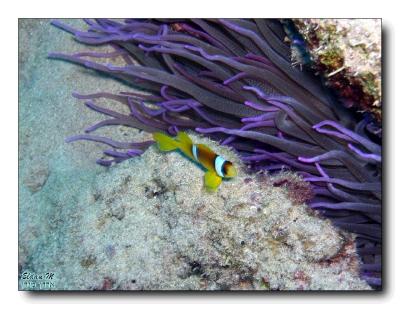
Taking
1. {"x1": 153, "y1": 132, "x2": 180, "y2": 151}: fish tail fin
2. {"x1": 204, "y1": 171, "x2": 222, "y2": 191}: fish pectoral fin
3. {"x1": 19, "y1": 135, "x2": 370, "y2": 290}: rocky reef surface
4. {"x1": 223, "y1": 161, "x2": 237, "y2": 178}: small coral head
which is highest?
{"x1": 153, "y1": 132, "x2": 180, "y2": 151}: fish tail fin

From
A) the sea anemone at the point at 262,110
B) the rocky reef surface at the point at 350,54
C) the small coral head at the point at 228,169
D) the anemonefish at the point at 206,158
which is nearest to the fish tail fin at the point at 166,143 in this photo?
the anemonefish at the point at 206,158

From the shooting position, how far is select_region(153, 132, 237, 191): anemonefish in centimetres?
192

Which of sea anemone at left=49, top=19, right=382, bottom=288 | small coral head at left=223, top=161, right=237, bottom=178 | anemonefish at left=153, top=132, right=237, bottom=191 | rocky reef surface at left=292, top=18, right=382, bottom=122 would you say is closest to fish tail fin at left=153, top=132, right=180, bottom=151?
anemonefish at left=153, top=132, right=237, bottom=191

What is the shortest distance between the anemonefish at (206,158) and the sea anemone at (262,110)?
255 millimetres

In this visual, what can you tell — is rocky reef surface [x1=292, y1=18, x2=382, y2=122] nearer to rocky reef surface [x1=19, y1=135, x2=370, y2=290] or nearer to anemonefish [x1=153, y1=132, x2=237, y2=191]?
rocky reef surface [x1=19, y1=135, x2=370, y2=290]

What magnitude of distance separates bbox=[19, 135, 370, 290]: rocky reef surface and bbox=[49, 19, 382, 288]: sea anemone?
5.0 inches

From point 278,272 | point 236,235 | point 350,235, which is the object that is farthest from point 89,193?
point 350,235

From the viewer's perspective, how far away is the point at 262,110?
221cm

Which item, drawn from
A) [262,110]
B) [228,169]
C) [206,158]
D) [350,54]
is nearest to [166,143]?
[206,158]

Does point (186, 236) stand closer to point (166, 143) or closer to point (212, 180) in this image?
point (212, 180)

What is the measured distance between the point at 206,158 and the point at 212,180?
122 mm

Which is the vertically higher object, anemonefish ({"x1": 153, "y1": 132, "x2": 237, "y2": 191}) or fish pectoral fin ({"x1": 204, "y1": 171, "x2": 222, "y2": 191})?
anemonefish ({"x1": 153, "y1": 132, "x2": 237, "y2": 191})

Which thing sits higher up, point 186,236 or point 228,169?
point 228,169

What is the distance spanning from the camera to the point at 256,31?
2.30 meters
